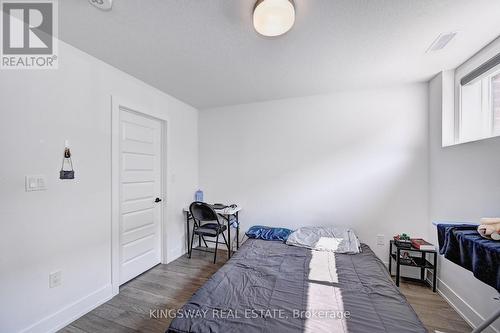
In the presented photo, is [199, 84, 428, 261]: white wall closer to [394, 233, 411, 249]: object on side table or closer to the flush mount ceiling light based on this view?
[394, 233, 411, 249]: object on side table

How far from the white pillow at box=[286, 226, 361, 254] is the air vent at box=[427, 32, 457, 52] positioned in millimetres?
2038

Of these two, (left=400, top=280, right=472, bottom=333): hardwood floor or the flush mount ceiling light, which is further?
(left=400, top=280, right=472, bottom=333): hardwood floor

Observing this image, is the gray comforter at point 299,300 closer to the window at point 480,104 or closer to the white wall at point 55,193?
the white wall at point 55,193

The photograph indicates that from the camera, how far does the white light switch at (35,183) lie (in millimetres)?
1469

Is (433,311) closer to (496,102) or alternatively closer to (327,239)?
(327,239)

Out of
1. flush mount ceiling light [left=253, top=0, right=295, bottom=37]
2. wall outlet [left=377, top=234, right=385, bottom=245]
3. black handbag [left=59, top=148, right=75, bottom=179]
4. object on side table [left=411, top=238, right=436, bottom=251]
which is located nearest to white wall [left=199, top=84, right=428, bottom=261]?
wall outlet [left=377, top=234, right=385, bottom=245]

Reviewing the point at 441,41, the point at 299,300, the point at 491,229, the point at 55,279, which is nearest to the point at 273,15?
the point at 441,41

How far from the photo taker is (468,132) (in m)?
2.00

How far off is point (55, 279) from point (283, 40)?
2728 mm

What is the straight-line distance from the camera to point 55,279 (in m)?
1.62

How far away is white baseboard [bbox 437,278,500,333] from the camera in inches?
63.0

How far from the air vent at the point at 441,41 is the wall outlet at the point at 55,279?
144 inches

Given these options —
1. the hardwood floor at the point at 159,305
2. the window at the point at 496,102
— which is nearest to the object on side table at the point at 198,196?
the hardwood floor at the point at 159,305

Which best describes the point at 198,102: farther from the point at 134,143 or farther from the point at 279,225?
the point at 279,225
